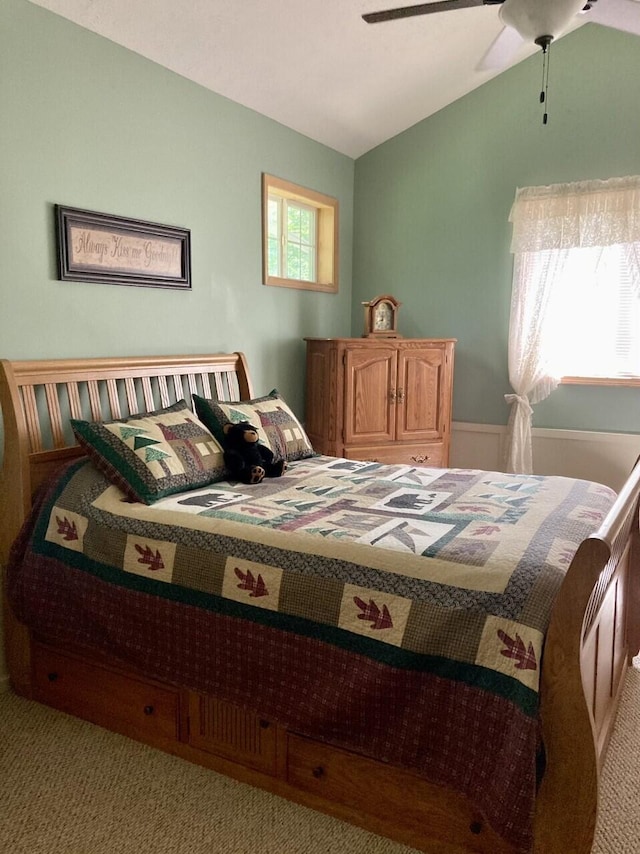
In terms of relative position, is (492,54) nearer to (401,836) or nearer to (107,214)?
(107,214)

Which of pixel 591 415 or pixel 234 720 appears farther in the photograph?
pixel 591 415

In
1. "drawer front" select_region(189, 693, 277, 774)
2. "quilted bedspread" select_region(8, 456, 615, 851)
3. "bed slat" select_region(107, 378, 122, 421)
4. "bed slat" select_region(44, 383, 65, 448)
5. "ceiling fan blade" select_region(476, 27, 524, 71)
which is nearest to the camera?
"quilted bedspread" select_region(8, 456, 615, 851)

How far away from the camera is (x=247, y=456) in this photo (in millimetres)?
2740

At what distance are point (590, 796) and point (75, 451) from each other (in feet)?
6.84

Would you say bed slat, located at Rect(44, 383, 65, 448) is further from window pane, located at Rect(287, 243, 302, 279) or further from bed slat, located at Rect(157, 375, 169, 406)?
window pane, located at Rect(287, 243, 302, 279)

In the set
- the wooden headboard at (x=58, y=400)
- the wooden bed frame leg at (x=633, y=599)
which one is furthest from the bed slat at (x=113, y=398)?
the wooden bed frame leg at (x=633, y=599)

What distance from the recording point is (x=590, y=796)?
1418 mm

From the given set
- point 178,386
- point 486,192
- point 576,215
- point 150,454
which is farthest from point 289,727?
point 486,192

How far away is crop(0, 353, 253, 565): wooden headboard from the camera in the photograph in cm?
236

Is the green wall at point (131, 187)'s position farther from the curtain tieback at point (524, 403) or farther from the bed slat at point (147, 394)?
the curtain tieback at point (524, 403)

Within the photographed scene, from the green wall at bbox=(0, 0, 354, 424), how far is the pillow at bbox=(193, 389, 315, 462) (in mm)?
472

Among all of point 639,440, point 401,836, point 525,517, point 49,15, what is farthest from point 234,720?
point 639,440

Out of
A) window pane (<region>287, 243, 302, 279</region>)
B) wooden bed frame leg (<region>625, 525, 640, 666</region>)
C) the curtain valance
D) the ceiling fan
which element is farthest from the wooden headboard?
the curtain valance

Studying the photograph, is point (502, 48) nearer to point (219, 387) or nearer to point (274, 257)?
point (274, 257)
